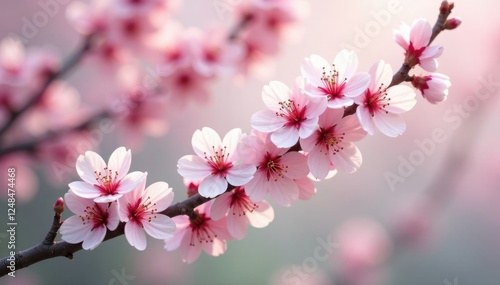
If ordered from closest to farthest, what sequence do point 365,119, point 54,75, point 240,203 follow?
point 365,119, point 240,203, point 54,75

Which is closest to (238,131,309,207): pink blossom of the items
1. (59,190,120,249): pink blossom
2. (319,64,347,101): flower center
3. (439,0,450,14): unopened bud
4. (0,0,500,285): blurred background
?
(319,64,347,101): flower center

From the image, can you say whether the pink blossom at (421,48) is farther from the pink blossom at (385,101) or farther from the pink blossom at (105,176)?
the pink blossom at (105,176)

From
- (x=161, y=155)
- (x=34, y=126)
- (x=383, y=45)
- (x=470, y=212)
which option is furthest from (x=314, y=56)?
(x=470, y=212)

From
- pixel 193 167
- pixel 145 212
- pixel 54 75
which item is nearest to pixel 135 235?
pixel 145 212

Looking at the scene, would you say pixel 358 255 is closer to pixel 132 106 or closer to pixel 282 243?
pixel 282 243

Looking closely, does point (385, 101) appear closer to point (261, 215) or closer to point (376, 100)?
point (376, 100)

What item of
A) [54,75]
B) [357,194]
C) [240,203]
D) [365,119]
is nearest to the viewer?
[365,119]
